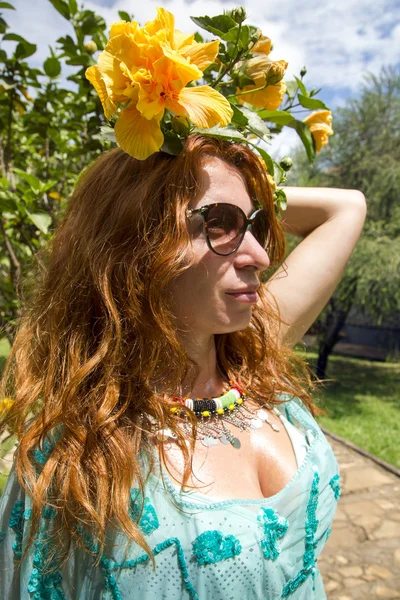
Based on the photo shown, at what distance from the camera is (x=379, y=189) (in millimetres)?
9578

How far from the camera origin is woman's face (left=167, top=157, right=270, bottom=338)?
115 centimetres

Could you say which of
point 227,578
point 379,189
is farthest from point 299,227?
point 379,189

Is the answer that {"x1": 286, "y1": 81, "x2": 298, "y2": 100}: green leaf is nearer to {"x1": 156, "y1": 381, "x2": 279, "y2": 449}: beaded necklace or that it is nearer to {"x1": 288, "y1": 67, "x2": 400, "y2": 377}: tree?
{"x1": 156, "y1": 381, "x2": 279, "y2": 449}: beaded necklace

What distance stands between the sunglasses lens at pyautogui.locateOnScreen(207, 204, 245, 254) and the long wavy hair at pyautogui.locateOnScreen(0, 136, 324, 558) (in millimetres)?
64

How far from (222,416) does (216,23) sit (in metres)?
0.96

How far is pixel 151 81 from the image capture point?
3.11 feet

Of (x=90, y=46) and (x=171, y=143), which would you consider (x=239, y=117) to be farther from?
(x=90, y=46)

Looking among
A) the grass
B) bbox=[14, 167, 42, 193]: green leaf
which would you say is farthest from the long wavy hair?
the grass

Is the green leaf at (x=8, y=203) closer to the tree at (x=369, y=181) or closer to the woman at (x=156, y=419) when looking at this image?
the woman at (x=156, y=419)

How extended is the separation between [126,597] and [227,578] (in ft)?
0.69

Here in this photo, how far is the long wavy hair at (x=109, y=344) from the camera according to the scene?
41.2 inches

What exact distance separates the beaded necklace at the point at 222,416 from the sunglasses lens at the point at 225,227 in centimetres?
41

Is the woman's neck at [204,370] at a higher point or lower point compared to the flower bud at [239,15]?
lower

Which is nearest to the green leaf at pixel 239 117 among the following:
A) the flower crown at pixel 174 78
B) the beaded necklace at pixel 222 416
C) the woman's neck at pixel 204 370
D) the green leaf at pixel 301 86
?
the flower crown at pixel 174 78
